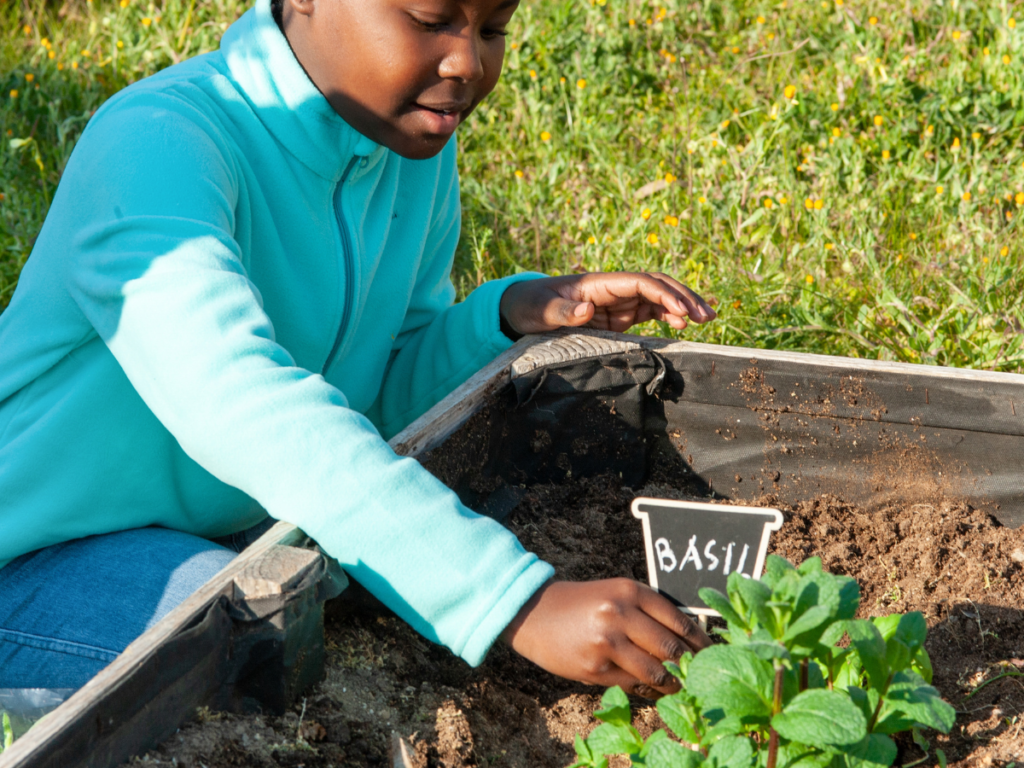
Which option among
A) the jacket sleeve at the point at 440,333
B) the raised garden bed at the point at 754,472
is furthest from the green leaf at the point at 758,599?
the jacket sleeve at the point at 440,333

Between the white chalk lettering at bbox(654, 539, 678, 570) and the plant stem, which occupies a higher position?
the plant stem

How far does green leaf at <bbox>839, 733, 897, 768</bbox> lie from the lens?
2.98 ft

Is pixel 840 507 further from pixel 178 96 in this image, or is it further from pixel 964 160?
pixel 964 160

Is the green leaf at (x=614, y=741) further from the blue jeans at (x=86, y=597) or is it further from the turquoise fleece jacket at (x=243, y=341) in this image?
the blue jeans at (x=86, y=597)

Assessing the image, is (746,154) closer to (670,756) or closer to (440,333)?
(440,333)

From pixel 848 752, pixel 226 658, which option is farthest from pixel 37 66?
pixel 848 752

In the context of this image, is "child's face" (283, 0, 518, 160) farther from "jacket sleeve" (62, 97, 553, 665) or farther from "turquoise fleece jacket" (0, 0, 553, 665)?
"jacket sleeve" (62, 97, 553, 665)

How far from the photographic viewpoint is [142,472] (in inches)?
55.2

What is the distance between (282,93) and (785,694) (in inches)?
42.6

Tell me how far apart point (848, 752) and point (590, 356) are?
95cm

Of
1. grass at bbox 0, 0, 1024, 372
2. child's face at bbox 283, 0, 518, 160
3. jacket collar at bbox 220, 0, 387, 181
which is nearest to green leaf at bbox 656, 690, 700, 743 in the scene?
child's face at bbox 283, 0, 518, 160

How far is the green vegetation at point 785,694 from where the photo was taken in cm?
83

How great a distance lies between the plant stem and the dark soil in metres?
0.35

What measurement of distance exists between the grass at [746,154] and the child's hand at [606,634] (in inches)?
55.3
